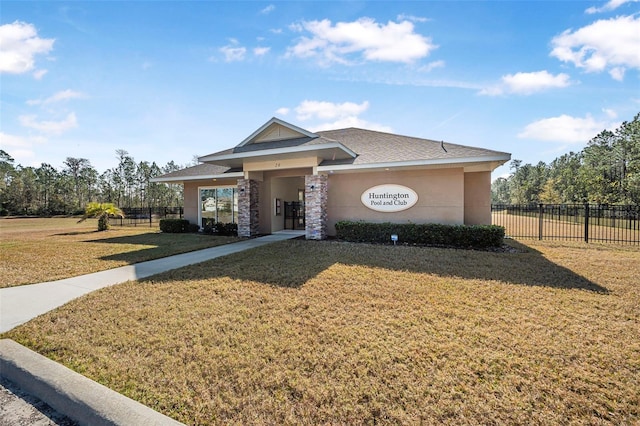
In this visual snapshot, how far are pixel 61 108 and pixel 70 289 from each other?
382 inches

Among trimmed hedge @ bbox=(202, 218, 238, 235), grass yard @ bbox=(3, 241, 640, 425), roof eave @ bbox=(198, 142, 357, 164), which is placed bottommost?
grass yard @ bbox=(3, 241, 640, 425)

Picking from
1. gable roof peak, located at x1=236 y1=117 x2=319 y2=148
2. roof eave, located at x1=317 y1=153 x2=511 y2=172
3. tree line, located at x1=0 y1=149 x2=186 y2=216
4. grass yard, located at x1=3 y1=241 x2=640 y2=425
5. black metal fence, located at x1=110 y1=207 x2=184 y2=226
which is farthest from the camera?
tree line, located at x1=0 y1=149 x2=186 y2=216

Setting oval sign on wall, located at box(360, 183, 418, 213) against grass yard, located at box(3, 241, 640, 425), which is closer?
grass yard, located at box(3, 241, 640, 425)

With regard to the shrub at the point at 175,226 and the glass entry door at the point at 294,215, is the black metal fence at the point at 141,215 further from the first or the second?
the glass entry door at the point at 294,215

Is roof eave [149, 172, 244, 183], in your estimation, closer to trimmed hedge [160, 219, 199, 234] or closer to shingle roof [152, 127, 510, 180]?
shingle roof [152, 127, 510, 180]

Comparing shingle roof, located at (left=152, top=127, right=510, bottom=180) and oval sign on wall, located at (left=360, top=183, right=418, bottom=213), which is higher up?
shingle roof, located at (left=152, top=127, right=510, bottom=180)

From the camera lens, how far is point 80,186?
48312 millimetres

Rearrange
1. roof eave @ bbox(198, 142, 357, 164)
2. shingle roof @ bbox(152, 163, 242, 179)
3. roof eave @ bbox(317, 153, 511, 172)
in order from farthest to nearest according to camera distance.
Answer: shingle roof @ bbox(152, 163, 242, 179)
roof eave @ bbox(198, 142, 357, 164)
roof eave @ bbox(317, 153, 511, 172)

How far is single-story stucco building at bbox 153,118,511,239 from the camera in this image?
404 inches

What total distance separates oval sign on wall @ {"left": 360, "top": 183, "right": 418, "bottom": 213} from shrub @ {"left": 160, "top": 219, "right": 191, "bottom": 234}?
32.1ft

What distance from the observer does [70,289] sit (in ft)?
17.6

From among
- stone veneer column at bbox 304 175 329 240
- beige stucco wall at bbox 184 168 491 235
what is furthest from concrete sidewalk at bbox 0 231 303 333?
beige stucco wall at bbox 184 168 491 235

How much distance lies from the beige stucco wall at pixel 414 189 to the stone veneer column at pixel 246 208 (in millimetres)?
3609

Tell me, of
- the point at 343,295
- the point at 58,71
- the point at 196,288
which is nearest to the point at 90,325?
the point at 196,288
